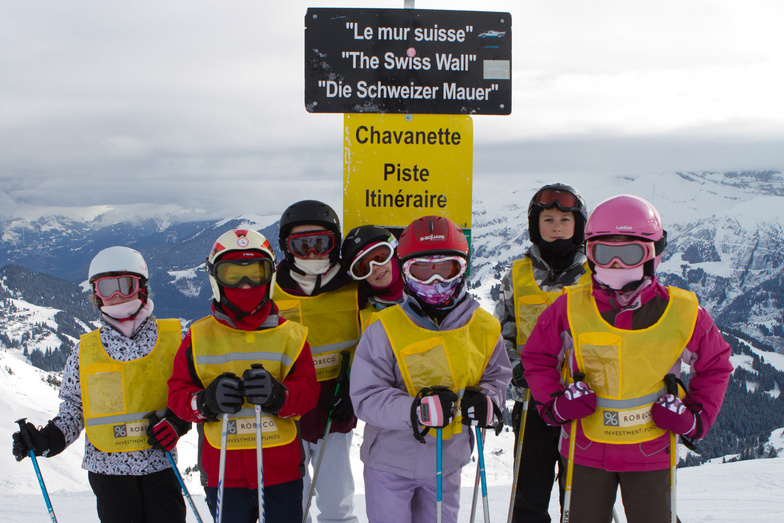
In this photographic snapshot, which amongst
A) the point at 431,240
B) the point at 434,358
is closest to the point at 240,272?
the point at 431,240

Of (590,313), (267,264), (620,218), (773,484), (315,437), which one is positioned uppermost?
(620,218)

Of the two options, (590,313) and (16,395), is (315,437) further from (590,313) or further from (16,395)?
(16,395)

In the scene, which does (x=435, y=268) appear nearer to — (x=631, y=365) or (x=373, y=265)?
(x=373, y=265)

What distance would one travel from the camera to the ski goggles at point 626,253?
10.5 ft

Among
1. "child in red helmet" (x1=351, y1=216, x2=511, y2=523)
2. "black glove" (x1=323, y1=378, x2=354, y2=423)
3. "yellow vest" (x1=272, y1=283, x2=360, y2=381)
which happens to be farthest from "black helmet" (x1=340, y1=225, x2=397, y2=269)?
"black glove" (x1=323, y1=378, x2=354, y2=423)

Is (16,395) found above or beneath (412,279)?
beneath

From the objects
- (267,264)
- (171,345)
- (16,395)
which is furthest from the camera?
(16,395)

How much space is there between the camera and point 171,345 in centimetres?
399

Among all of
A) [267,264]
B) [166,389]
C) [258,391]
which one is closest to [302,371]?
[258,391]

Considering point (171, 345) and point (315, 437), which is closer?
point (171, 345)

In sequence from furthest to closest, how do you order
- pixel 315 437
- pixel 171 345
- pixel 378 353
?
1. pixel 315 437
2. pixel 171 345
3. pixel 378 353

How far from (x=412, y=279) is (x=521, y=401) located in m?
1.44

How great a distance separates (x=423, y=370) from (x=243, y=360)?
45.5 inches

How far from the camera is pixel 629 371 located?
317 cm
